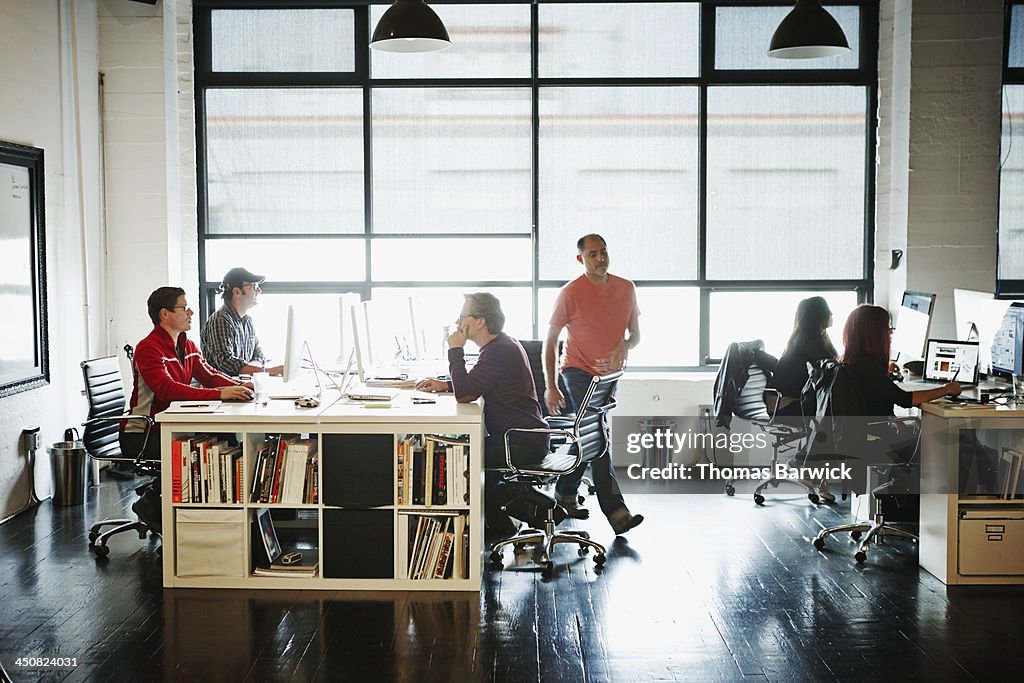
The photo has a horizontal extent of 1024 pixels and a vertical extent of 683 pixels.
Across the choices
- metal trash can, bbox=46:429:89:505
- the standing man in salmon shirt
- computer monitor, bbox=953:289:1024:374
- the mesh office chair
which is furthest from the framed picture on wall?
computer monitor, bbox=953:289:1024:374

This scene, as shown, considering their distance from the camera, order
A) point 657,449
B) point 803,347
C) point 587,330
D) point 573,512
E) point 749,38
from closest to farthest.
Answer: point 573,512 < point 587,330 < point 803,347 < point 657,449 < point 749,38

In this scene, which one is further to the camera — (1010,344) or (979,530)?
(1010,344)

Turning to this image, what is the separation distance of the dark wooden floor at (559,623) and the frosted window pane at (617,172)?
9.37 feet

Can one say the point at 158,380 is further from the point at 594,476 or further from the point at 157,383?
the point at 594,476

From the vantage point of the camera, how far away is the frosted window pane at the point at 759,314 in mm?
7793

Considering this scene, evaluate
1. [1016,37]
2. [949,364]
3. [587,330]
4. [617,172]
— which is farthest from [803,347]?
[1016,37]

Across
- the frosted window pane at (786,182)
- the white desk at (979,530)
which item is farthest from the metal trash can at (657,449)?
Answer: the white desk at (979,530)

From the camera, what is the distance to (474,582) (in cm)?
460

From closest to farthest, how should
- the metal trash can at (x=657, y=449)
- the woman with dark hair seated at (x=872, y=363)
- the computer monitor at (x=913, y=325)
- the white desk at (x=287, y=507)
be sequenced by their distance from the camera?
the white desk at (x=287, y=507), the woman with dark hair seated at (x=872, y=363), the computer monitor at (x=913, y=325), the metal trash can at (x=657, y=449)

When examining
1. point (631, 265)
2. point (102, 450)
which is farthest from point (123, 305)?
point (631, 265)

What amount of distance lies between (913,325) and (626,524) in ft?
7.63

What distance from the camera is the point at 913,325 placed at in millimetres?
6531

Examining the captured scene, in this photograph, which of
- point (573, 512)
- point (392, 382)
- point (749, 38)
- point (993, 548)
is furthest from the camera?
point (749, 38)

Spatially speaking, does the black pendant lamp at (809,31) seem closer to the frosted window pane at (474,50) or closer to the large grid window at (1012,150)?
the large grid window at (1012,150)
